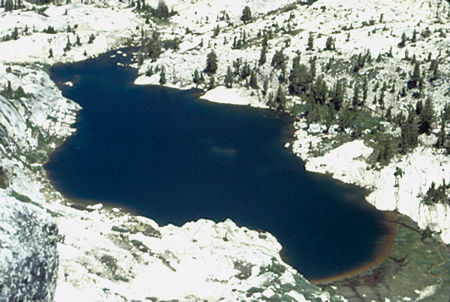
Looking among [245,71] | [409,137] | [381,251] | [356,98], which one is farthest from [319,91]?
[381,251]

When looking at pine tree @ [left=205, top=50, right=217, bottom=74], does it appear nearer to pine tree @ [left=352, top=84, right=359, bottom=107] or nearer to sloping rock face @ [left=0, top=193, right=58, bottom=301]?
pine tree @ [left=352, top=84, right=359, bottom=107]

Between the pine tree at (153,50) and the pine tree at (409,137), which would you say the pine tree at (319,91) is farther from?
the pine tree at (153,50)

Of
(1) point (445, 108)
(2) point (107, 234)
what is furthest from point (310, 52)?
(2) point (107, 234)

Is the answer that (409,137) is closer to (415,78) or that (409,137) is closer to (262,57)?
(415,78)

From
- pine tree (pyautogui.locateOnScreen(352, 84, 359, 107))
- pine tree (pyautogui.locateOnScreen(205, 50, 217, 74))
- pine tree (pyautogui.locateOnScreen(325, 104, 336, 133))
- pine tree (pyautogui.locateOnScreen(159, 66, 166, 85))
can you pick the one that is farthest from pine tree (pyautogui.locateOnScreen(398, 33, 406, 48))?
pine tree (pyautogui.locateOnScreen(159, 66, 166, 85))

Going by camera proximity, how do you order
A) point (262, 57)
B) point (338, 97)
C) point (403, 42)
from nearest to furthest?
point (338, 97)
point (403, 42)
point (262, 57)

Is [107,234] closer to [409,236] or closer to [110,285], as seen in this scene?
[110,285]
